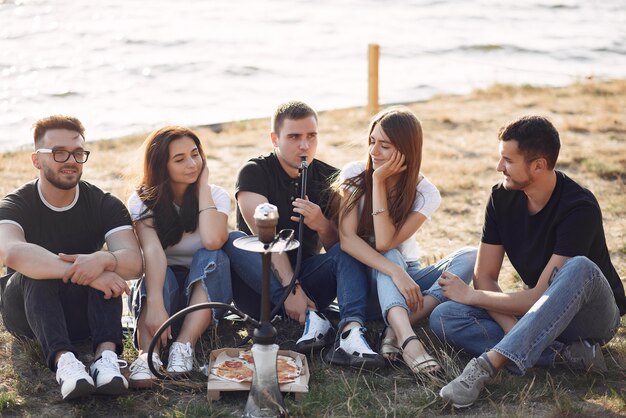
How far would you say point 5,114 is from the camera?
12.0 meters

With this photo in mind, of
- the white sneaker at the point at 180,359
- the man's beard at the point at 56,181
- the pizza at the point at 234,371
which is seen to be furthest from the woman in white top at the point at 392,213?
the man's beard at the point at 56,181

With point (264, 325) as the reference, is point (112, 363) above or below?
below

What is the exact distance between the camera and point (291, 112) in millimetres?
3977

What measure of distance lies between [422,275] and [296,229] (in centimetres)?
60

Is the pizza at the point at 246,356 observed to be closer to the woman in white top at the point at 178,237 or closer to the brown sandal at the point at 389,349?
the woman in white top at the point at 178,237

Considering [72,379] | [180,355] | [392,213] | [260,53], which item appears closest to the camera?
[72,379]

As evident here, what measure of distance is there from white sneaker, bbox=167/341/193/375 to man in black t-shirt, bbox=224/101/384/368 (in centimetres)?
44

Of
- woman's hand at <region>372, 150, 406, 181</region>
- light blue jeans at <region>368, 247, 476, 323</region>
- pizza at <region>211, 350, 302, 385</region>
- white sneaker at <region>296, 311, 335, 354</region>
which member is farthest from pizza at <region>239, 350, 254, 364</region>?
woman's hand at <region>372, 150, 406, 181</region>

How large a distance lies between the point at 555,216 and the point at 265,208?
4.03 ft

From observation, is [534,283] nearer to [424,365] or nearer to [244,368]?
[424,365]

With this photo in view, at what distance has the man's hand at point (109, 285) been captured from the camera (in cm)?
349

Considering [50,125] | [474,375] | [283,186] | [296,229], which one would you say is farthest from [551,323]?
[50,125]

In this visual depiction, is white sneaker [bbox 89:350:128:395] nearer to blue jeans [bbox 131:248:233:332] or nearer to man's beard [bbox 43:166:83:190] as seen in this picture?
blue jeans [bbox 131:248:233:332]

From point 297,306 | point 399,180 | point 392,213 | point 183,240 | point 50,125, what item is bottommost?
point 297,306
